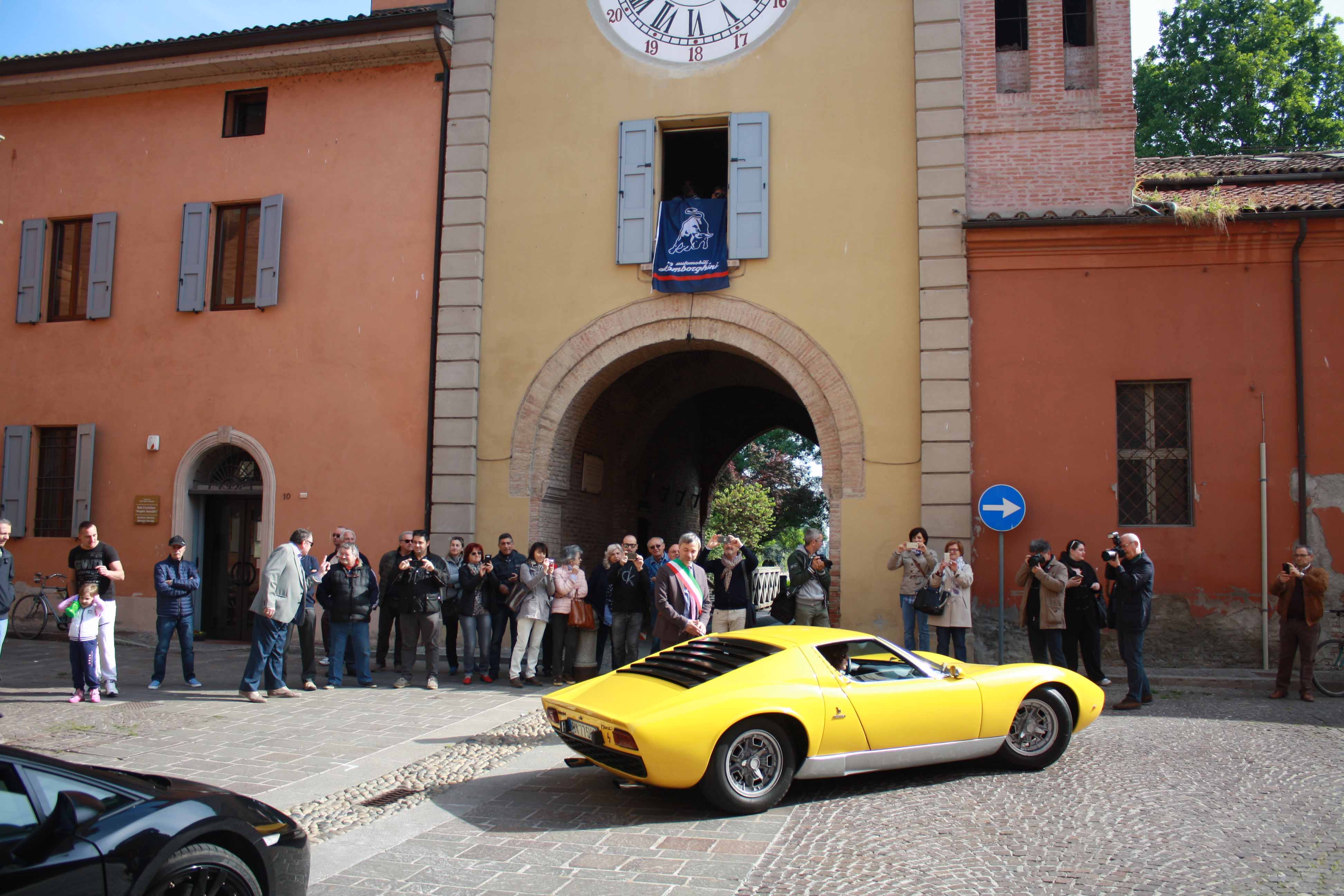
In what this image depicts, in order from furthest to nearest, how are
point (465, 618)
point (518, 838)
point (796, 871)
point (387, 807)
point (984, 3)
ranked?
1. point (984, 3)
2. point (465, 618)
3. point (387, 807)
4. point (518, 838)
5. point (796, 871)

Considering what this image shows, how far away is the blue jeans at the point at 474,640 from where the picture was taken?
11.4 m

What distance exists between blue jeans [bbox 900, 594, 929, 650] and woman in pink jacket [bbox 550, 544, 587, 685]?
11.7 feet

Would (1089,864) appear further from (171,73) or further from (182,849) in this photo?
(171,73)

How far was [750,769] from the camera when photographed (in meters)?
6.02

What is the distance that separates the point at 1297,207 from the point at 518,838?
11.7 m

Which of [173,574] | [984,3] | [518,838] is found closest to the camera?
[518,838]

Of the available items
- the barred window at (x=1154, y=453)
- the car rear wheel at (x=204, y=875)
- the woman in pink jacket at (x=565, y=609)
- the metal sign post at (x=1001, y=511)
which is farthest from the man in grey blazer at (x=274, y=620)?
the barred window at (x=1154, y=453)

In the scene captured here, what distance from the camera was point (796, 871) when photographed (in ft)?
16.0

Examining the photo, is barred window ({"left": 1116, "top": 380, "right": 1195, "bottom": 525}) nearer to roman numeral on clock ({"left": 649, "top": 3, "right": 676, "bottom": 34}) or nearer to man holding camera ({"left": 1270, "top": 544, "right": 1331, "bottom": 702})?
man holding camera ({"left": 1270, "top": 544, "right": 1331, "bottom": 702})

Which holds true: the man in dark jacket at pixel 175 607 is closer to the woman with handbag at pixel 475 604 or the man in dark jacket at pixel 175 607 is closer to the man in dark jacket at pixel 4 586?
the man in dark jacket at pixel 4 586

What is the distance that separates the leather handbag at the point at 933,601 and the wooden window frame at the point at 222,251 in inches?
419

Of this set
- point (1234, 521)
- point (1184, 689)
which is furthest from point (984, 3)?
point (1184, 689)

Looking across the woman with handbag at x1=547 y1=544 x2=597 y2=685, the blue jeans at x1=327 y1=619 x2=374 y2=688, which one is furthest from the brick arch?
the blue jeans at x1=327 y1=619 x2=374 y2=688

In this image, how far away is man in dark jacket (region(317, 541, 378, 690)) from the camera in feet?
34.9
